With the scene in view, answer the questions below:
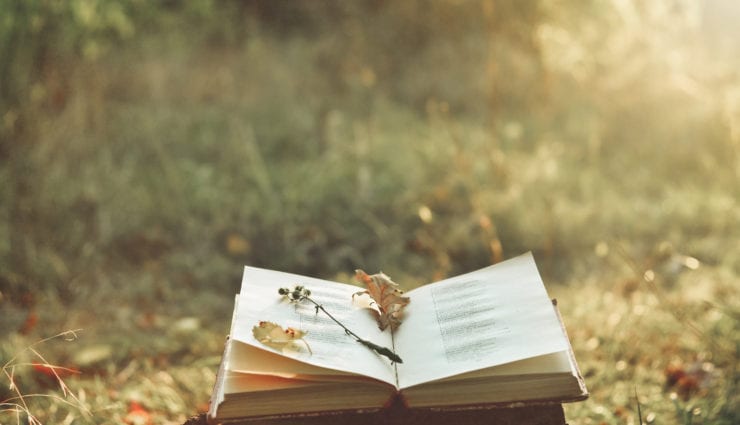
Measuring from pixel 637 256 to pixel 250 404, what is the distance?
2576 mm

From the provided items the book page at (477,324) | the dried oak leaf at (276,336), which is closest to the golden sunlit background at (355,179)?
the book page at (477,324)

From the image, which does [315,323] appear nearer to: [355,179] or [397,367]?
[397,367]

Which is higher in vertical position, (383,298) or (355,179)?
(355,179)

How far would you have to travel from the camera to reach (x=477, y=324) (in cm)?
125

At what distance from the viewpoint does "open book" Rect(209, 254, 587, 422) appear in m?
1.11

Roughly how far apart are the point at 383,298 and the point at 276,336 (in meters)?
0.29

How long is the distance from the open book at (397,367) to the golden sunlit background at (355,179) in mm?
795

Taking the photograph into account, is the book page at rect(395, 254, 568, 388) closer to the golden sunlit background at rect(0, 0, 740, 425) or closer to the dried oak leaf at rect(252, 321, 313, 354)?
the dried oak leaf at rect(252, 321, 313, 354)

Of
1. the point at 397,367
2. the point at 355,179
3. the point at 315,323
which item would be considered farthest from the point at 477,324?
the point at 355,179

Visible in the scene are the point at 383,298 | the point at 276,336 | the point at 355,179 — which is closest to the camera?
the point at 276,336

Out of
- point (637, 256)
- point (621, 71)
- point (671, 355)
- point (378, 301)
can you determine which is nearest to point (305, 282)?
point (378, 301)

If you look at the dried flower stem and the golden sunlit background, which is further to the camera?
the golden sunlit background

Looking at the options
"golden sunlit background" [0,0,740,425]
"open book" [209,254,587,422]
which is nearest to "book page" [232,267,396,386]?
"open book" [209,254,587,422]

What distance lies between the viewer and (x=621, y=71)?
448 centimetres
